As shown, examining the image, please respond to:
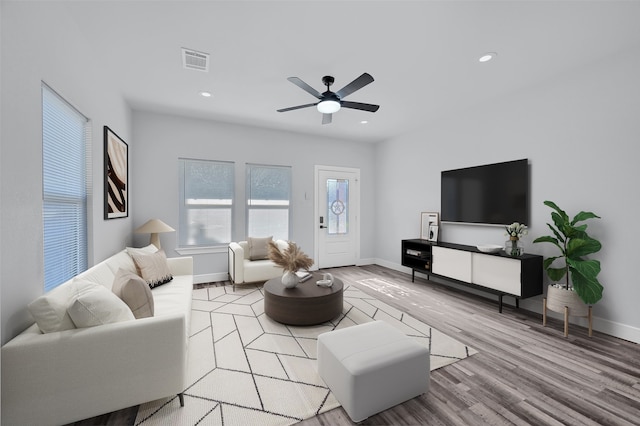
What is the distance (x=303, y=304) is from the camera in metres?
2.83

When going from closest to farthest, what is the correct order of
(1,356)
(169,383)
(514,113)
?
(1,356) → (169,383) → (514,113)

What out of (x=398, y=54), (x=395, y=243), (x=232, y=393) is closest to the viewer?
(x=232, y=393)

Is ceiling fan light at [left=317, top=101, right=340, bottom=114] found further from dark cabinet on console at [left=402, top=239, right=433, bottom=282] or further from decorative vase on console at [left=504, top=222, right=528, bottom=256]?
dark cabinet on console at [left=402, top=239, right=433, bottom=282]

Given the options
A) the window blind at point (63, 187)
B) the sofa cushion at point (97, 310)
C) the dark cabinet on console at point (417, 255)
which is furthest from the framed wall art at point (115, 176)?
the dark cabinet on console at point (417, 255)

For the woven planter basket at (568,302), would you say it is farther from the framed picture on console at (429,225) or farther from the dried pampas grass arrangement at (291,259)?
the dried pampas grass arrangement at (291,259)

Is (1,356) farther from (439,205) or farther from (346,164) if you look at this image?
(346,164)

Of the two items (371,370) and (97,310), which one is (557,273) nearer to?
(371,370)

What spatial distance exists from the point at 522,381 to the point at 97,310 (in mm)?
2879

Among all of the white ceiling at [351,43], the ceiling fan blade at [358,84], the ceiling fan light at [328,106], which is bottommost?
the ceiling fan light at [328,106]

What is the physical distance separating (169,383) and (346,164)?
16.1 ft

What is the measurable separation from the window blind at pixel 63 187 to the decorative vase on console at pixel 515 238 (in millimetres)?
4423

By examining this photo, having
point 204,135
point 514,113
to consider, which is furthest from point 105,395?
point 514,113

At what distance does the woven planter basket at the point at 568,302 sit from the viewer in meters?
2.74

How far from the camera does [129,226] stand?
3939 mm
